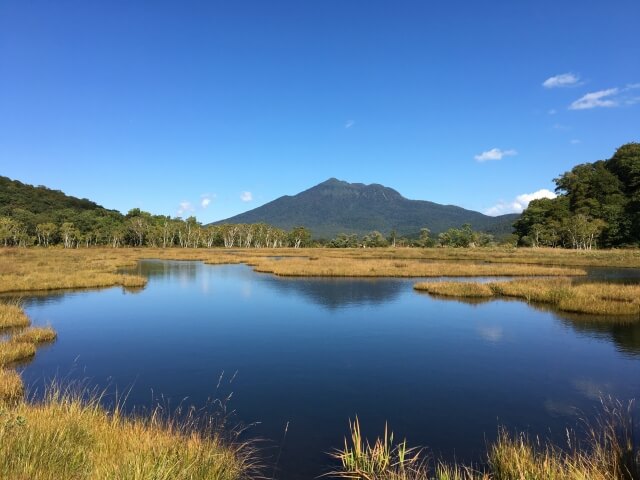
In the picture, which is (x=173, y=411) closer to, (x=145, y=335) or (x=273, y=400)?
(x=273, y=400)

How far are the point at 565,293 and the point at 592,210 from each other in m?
92.5

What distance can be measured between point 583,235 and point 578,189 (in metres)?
32.7

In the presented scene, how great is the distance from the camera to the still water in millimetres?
10422

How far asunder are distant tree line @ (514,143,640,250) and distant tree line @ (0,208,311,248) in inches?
3033

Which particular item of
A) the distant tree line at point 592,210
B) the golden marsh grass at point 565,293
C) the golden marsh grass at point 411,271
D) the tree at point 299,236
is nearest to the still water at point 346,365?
the golden marsh grass at point 565,293

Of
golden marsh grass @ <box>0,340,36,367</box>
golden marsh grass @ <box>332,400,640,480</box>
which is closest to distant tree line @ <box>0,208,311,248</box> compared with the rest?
golden marsh grass @ <box>0,340,36,367</box>

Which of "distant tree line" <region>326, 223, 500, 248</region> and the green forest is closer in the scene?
the green forest

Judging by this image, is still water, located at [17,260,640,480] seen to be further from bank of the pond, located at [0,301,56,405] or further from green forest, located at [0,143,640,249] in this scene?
green forest, located at [0,143,640,249]

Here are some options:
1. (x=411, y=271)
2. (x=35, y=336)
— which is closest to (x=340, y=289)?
(x=411, y=271)

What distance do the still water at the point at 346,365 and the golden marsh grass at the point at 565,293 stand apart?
1731mm

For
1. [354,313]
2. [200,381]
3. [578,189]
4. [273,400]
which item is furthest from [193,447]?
[578,189]

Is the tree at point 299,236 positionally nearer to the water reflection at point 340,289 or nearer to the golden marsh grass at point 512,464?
the water reflection at point 340,289

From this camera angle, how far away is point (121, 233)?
129875 mm

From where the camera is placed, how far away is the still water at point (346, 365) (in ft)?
34.2
